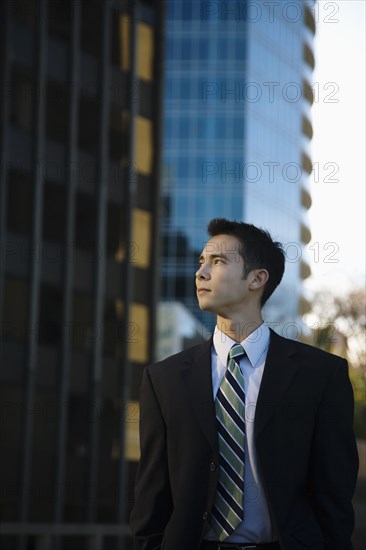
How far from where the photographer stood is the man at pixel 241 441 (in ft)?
9.66

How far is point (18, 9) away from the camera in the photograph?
25.1m

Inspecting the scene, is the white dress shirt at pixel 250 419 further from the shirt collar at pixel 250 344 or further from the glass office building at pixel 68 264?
the glass office building at pixel 68 264

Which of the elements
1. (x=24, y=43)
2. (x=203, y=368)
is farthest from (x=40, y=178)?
(x=203, y=368)

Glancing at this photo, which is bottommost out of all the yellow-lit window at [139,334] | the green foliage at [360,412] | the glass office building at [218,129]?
the green foliage at [360,412]

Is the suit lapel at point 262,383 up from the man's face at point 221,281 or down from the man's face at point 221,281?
down

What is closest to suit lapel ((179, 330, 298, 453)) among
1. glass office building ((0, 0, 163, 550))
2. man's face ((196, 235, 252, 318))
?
man's face ((196, 235, 252, 318))

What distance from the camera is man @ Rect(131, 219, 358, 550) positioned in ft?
9.66

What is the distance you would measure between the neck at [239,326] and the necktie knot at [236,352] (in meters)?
0.03

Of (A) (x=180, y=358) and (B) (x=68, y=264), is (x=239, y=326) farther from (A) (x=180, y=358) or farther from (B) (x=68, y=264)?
(B) (x=68, y=264)

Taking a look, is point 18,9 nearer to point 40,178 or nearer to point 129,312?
point 40,178

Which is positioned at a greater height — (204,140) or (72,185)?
(204,140)

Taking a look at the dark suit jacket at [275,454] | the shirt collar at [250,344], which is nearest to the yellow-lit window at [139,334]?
the shirt collar at [250,344]

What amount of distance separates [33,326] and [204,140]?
96.3 ft

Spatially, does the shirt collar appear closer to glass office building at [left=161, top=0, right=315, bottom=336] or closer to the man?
the man
